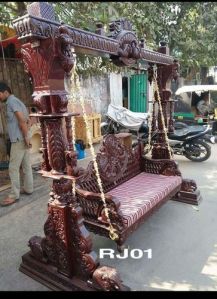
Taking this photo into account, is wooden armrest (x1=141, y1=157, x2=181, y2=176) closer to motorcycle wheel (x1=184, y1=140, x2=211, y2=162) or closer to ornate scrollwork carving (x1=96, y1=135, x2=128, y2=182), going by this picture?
ornate scrollwork carving (x1=96, y1=135, x2=128, y2=182)

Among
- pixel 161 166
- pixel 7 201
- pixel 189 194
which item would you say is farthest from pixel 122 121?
pixel 7 201

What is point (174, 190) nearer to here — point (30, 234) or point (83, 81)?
point (30, 234)

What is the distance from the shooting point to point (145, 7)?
6.00 meters

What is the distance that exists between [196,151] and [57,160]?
16.3 ft

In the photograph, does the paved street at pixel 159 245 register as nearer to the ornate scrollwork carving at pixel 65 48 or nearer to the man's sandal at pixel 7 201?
the man's sandal at pixel 7 201

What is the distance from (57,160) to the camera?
2309 mm

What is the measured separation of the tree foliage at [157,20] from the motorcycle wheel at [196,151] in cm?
249

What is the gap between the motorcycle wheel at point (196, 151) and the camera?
6484 millimetres

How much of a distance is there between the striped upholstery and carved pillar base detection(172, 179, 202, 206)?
0.88ft

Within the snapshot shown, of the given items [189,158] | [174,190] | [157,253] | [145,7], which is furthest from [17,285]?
[145,7]

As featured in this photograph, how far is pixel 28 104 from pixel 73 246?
470cm

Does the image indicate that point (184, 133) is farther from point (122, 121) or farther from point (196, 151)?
point (122, 121)

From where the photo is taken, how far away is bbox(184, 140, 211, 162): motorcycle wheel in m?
6.48

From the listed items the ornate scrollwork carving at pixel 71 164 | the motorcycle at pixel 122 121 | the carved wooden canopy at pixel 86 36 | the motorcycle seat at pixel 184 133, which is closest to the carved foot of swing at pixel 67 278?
the ornate scrollwork carving at pixel 71 164
